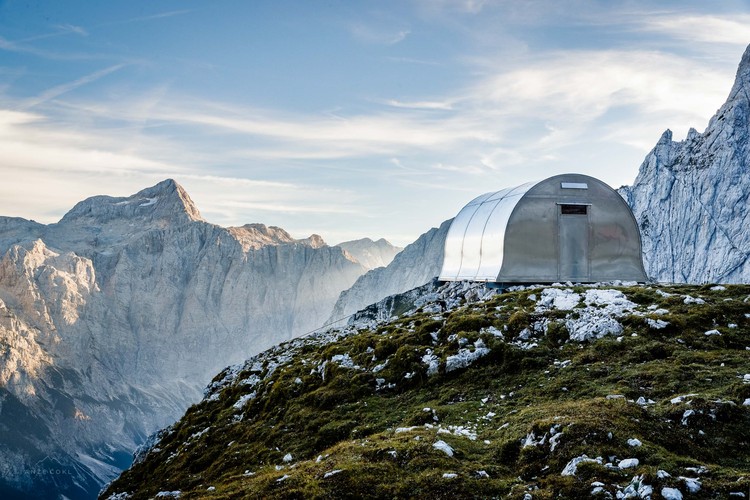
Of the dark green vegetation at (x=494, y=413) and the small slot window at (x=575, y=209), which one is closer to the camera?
the dark green vegetation at (x=494, y=413)

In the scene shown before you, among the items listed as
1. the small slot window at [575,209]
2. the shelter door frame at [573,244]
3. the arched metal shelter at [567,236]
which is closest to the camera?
the shelter door frame at [573,244]

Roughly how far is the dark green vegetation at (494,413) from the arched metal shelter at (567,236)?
26.0ft

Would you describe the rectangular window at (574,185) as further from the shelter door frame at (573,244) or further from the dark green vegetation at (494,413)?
the dark green vegetation at (494,413)

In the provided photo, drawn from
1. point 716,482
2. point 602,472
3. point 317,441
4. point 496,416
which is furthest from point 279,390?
point 716,482

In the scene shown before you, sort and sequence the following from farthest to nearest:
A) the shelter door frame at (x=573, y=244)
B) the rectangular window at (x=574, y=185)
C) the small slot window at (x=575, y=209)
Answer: the rectangular window at (x=574, y=185) → the small slot window at (x=575, y=209) → the shelter door frame at (x=573, y=244)

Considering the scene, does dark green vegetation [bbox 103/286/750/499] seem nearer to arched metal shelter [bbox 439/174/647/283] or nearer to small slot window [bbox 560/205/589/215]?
arched metal shelter [bbox 439/174/647/283]

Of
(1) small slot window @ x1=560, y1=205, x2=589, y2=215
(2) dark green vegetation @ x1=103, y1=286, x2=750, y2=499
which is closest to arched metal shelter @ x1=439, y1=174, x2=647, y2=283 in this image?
(1) small slot window @ x1=560, y1=205, x2=589, y2=215

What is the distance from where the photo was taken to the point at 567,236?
46.7 meters

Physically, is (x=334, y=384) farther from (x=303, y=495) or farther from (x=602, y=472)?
(x=602, y=472)

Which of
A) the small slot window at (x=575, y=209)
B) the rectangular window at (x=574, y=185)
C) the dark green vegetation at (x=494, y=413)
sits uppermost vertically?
the rectangular window at (x=574, y=185)

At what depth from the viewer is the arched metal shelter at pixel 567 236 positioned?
46.6 meters

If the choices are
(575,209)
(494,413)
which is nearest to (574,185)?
(575,209)

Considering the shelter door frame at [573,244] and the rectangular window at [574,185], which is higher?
the rectangular window at [574,185]

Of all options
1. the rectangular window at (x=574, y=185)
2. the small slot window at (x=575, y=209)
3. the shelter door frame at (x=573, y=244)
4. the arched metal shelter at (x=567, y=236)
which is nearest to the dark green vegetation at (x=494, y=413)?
the arched metal shelter at (x=567, y=236)
